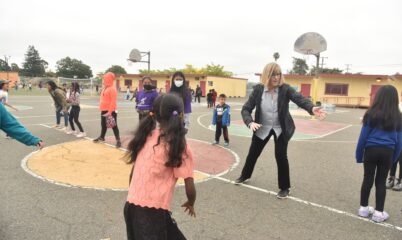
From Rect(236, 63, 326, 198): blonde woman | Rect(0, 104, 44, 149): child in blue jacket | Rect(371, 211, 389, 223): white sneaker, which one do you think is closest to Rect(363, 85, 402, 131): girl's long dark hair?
Rect(236, 63, 326, 198): blonde woman

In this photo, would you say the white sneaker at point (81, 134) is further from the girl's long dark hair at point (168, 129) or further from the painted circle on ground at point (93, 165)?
the girl's long dark hair at point (168, 129)

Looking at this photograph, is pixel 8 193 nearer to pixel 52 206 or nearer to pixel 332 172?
pixel 52 206

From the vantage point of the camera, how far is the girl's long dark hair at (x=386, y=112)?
3855mm

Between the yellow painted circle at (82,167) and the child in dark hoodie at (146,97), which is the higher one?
the child in dark hoodie at (146,97)

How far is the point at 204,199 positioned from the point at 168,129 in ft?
8.43

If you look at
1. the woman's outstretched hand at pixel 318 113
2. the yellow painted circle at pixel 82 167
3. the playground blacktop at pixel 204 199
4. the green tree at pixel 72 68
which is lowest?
the playground blacktop at pixel 204 199

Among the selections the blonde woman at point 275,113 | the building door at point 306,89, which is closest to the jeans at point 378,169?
the blonde woman at point 275,113

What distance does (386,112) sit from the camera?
386 cm

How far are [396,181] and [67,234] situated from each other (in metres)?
5.31

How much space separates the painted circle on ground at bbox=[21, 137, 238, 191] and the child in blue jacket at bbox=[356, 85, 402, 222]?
2.54 m

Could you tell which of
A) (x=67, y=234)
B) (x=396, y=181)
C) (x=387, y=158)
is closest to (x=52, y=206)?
(x=67, y=234)

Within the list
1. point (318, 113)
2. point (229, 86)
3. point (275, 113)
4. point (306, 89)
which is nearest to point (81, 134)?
point (275, 113)

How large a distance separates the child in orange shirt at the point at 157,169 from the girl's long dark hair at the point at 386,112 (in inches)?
107

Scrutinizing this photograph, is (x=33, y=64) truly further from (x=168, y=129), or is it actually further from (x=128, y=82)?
(x=168, y=129)
